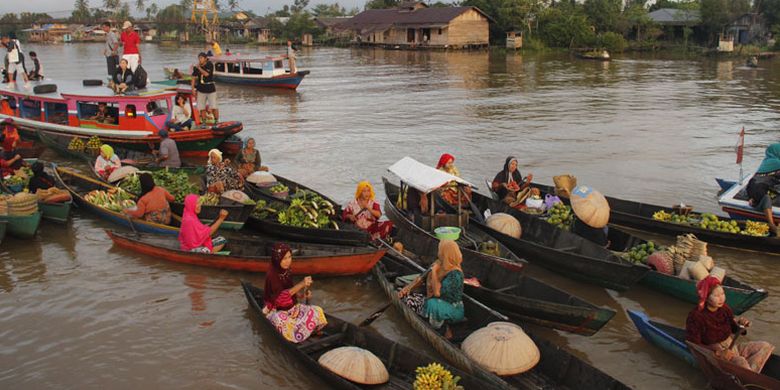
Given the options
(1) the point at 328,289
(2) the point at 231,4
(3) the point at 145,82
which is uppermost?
(2) the point at 231,4

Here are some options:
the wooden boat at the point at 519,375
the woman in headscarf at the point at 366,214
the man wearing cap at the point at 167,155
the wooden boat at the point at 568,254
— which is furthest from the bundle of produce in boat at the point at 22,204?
the wooden boat at the point at 568,254

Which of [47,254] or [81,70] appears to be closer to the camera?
[47,254]

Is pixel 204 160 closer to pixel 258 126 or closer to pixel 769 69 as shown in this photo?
pixel 258 126

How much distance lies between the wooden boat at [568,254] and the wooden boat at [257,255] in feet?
7.23

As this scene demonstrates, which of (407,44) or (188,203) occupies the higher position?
(407,44)

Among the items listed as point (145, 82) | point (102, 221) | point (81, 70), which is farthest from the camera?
point (81, 70)

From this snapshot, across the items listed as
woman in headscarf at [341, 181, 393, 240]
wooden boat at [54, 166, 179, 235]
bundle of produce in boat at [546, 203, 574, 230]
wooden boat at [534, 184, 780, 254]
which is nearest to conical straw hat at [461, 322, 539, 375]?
woman in headscarf at [341, 181, 393, 240]

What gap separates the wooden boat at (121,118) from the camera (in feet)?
49.0

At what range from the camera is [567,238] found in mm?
9172

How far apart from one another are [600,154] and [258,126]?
436 inches

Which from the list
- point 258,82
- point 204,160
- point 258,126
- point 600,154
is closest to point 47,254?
point 204,160

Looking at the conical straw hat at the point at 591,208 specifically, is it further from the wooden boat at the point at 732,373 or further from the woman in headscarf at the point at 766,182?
the wooden boat at the point at 732,373

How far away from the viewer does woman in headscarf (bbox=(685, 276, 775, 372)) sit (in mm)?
5738

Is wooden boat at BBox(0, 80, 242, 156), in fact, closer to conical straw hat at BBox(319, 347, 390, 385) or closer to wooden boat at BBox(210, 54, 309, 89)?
conical straw hat at BBox(319, 347, 390, 385)
